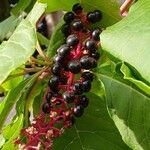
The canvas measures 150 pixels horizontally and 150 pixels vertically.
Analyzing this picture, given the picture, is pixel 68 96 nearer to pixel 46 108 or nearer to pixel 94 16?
pixel 46 108

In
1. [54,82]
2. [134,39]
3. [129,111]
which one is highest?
[134,39]

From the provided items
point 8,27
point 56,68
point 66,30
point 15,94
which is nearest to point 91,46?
point 56,68

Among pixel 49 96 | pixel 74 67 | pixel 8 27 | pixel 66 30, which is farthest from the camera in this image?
pixel 8 27

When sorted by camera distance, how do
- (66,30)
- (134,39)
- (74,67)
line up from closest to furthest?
1. (134,39)
2. (74,67)
3. (66,30)

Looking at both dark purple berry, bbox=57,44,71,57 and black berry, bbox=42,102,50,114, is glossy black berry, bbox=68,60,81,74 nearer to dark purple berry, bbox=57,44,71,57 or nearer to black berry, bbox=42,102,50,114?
dark purple berry, bbox=57,44,71,57

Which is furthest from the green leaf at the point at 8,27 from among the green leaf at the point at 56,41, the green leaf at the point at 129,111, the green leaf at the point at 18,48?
the green leaf at the point at 129,111

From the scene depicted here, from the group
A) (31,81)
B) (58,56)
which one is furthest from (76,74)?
(31,81)

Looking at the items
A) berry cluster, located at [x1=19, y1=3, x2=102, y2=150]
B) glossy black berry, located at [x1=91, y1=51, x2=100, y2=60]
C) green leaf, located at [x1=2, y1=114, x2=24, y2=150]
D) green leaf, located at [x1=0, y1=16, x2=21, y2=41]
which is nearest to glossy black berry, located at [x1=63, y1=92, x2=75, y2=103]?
berry cluster, located at [x1=19, y1=3, x2=102, y2=150]
